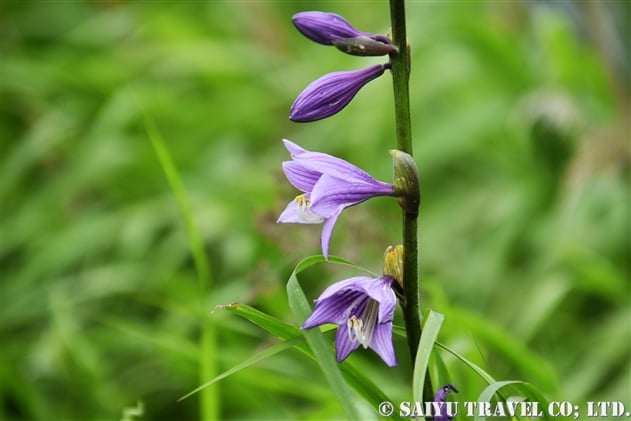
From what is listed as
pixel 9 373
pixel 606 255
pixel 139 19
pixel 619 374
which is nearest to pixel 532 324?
pixel 619 374

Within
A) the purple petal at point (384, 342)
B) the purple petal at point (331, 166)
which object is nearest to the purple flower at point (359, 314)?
the purple petal at point (384, 342)

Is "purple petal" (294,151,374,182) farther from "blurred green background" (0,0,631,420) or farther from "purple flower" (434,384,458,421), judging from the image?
"blurred green background" (0,0,631,420)

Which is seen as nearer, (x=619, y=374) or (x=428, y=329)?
(x=428, y=329)

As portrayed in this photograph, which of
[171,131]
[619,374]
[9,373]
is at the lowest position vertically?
[619,374]

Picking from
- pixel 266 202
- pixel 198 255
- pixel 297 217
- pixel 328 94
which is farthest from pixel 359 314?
pixel 266 202

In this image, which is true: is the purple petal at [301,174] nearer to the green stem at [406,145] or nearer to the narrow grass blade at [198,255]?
the green stem at [406,145]

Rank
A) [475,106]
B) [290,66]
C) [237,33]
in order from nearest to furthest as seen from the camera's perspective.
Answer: [475,106], [290,66], [237,33]

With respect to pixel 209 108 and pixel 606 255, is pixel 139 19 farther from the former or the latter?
pixel 606 255
